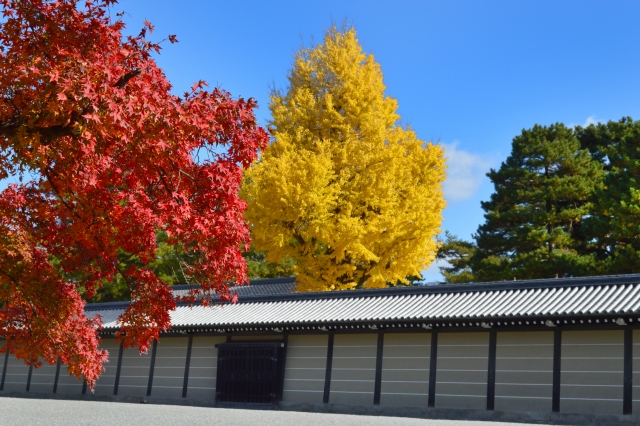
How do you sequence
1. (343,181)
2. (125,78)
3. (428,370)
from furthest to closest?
(343,181) → (428,370) → (125,78)

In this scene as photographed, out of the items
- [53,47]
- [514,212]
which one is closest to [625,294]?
[53,47]

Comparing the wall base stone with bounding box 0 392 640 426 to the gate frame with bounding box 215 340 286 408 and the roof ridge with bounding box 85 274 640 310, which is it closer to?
the gate frame with bounding box 215 340 286 408

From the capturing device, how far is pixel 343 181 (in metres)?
23.0

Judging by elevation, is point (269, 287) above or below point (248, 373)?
above

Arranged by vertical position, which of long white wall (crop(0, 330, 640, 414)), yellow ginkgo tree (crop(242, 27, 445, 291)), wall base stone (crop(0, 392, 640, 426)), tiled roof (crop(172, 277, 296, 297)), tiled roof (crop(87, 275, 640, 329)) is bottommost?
wall base stone (crop(0, 392, 640, 426))

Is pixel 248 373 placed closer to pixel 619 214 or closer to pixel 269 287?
pixel 269 287

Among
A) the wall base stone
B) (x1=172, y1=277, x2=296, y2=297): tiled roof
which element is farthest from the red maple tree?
(x1=172, y1=277, x2=296, y2=297): tiled roof

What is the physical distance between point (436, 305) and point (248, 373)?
612 cm

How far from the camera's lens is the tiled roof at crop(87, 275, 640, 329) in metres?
15.2

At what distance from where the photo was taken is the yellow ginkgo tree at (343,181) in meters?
21.9

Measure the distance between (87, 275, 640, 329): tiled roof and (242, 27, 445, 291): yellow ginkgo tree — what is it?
2297mm

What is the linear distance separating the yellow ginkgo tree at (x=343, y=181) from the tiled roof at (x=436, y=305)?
2297 millimetres

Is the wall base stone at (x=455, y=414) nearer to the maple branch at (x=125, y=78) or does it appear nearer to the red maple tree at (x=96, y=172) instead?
the red maple tree at (x=96, y=172)

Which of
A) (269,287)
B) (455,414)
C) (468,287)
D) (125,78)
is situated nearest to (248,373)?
(455,414)
